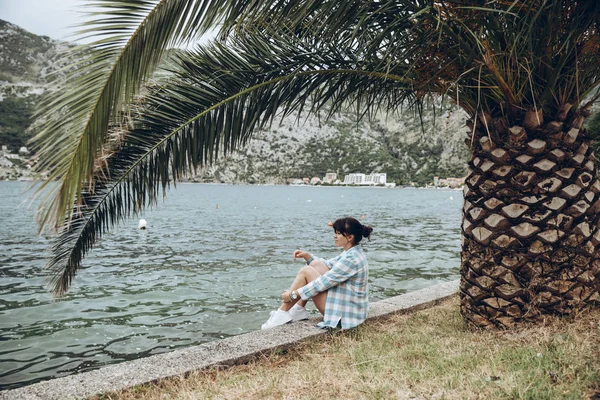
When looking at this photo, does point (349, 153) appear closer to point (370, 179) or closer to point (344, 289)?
point (370, 179)

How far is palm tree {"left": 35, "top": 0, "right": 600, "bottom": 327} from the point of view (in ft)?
12.6

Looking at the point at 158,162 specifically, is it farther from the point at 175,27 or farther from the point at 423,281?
the point at 423,281

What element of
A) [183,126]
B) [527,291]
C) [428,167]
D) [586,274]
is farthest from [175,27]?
[428,167]

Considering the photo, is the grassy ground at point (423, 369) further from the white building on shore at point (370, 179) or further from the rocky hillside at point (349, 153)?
the white building on shore at point (370, 179)

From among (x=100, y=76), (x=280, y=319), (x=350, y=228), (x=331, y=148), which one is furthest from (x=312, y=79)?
(x=331, y=148)

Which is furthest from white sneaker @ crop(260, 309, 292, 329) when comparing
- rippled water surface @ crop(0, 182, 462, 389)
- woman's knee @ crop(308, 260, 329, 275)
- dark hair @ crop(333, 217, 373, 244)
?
rippled water surface @ crop(0, 182, 462, 389)

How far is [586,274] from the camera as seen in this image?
4301mm

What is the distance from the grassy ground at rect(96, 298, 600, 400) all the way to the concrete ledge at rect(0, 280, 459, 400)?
106 mm

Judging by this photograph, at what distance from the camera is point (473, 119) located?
464cm

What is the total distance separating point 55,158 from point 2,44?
173 meters

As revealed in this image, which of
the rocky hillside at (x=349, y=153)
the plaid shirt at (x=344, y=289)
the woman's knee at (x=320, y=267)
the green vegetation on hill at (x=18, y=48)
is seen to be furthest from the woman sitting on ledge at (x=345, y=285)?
the green vegetation on hill at (x=18, y=48)

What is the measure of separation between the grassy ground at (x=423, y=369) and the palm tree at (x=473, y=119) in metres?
0.51

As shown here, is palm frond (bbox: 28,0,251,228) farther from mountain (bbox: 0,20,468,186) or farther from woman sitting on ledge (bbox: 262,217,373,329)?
mountain (bbox: 0,20,468,186)

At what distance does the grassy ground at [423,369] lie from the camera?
3.01 meters
